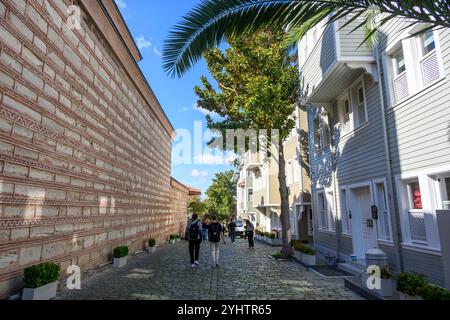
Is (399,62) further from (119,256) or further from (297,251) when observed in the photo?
(119,256)

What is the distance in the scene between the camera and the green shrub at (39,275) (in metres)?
5.35

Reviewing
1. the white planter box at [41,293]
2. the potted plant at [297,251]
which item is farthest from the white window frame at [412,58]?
the white planter box at [41,293]

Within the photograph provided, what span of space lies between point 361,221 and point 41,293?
9.39m

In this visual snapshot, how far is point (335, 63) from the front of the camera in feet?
30.8

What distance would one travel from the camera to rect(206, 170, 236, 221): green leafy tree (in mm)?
52938

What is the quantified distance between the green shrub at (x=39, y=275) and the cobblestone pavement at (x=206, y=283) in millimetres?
763

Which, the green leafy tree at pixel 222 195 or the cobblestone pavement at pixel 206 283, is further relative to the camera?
the green leafy tree at pixel 222 195

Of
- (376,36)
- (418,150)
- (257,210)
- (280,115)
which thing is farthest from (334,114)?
(257,210)

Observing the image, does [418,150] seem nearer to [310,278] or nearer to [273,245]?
[310,278]

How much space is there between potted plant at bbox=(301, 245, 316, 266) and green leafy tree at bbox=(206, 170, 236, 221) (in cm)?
3984

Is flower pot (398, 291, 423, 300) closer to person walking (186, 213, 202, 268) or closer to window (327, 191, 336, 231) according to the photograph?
person walking (186, 213, 202, 268)

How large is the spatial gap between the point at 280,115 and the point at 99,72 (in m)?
7.47

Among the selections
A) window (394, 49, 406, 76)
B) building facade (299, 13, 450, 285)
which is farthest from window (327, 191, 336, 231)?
window (394, 49, 406, 76)

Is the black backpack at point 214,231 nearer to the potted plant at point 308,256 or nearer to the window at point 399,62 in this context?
the potted plant at point 308,256
